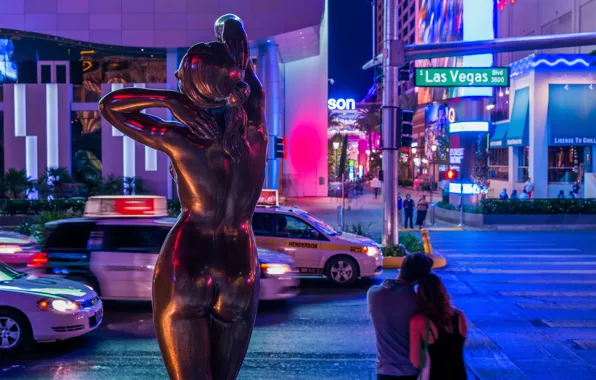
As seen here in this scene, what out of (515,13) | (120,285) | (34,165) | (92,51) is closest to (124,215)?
(120,285)

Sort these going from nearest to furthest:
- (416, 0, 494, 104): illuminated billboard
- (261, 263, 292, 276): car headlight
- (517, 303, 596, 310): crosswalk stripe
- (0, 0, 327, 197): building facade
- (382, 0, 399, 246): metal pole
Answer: (261, 263, 292, 276): car headlight
(517, 303, 596, 310): crosswalk stripe
(382, 0, 399, 246): metal pole
(0, 0, 327, 197): building facade
(416, 0, 494, 104): illuminated billboard

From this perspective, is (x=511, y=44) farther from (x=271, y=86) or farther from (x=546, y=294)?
(x=271, y=86)

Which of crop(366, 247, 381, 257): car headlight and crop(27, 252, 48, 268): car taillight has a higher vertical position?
crop(27, 252, 48, 268): car taillight

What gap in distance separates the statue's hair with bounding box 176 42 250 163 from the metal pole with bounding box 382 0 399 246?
14.1 metres

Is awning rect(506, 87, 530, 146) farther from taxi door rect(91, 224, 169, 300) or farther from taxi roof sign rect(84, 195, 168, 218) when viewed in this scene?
taxi door rect(91, 224, 169, 300)

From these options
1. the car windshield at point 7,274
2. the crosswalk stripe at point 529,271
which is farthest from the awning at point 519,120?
the car windshield at point 7,274

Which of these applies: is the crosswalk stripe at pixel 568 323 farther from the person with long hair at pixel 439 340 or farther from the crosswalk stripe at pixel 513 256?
the crosswalk stripe at pixel 513 256

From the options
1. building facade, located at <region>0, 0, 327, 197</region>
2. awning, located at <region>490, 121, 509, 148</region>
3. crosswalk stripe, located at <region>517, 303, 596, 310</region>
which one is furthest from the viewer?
awning, located at <region>490, 121, 509, 148</region>

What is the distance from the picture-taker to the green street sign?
16688mm

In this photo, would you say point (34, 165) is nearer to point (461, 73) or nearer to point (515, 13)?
point (461, 73)

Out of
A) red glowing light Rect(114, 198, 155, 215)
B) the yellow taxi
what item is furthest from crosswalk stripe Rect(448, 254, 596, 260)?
red glowing light Rect(114, 198, 155, 215)

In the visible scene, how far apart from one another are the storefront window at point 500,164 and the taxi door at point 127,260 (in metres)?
39.9

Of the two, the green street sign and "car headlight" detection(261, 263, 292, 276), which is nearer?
"car headlight" detection(261, 263, 292, 276)

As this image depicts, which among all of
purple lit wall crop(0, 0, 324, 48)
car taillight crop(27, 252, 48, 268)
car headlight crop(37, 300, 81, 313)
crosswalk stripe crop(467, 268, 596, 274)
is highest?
purple lit wall crop(0, 0, 324, 48)
